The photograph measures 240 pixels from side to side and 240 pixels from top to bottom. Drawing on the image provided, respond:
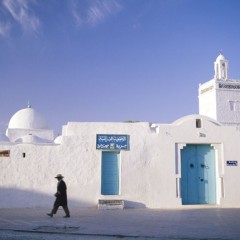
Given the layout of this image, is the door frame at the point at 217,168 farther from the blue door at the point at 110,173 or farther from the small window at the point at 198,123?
the blue door at the point at 110,173

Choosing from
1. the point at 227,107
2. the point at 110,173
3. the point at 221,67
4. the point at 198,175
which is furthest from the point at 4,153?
the point at 221,67

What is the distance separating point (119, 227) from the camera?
906 centimetres

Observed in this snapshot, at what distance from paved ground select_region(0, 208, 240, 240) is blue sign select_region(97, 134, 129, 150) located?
4197mm

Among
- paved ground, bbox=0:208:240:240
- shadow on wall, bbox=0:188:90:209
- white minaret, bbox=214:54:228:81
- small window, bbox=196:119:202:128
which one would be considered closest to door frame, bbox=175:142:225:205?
small window, bbox=196:119:202:128

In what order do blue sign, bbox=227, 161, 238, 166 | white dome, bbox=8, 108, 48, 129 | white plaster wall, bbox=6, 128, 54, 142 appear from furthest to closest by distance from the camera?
white dome, bbox=8, 108, 48, 129 → white plaster wall, bbox=6, 128, 54, 142 → blue sign, bbox=227, 161, 238, 166

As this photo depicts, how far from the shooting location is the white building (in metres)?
14.6

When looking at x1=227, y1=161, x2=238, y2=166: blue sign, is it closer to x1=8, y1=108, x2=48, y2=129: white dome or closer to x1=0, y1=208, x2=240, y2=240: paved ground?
x1=0, y1=208, x2=240, y2=240: paved ground

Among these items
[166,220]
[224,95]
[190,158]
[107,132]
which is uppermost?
[224,95]

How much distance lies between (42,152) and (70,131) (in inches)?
54.4

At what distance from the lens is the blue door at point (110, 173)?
1498cm

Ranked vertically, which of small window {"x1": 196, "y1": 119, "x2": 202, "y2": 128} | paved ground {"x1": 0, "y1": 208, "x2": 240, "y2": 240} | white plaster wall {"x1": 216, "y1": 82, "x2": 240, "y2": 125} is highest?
white plaster wall {"x1": 216, "y1": 82, "x2": 240, "y2": 125}

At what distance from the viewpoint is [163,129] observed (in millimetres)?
15352

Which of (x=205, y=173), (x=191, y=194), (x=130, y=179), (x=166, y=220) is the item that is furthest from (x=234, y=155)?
(x=166, y=220)

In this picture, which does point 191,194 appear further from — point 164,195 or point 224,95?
point 224,95
